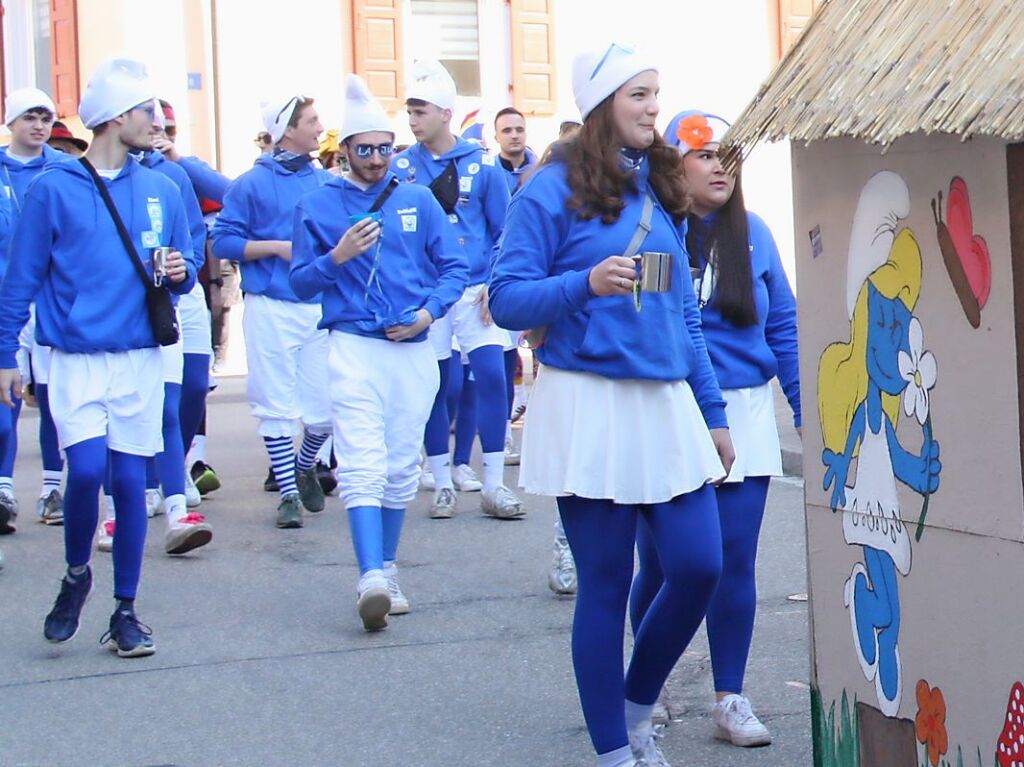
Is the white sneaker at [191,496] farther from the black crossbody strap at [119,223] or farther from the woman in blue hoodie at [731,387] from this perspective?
the woman in blue hoodie at [731,387]

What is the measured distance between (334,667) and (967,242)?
3.16 meters

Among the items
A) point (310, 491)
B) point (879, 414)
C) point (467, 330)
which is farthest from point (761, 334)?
point (310, 491)

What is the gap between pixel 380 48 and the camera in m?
20.5

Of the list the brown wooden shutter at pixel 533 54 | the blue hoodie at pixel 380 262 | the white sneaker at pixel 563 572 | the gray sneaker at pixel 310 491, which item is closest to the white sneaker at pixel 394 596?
the white sneaker at pixel 563 572

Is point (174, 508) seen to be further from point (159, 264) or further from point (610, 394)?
point (610, 394)

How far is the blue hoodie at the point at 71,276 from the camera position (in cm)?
612

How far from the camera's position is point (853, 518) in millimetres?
3986

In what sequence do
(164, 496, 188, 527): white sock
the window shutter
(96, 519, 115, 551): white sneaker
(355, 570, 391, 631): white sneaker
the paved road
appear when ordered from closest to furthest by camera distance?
1. the paved road
2. (355, 570, 391, 631): white sneaker
3. (164, 496, 188, 527): white sock
4. (96, 519, 115, 551): white sneaker
5. the window shutter

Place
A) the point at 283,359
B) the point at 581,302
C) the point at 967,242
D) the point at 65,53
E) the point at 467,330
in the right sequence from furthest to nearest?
the point at 65,53 < the point at 467,330 < the point at 283,359 < the point at 581,302 < the point at 967,242

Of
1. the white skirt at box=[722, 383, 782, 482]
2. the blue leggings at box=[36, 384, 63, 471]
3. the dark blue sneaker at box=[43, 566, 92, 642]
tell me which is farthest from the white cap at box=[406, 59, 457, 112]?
the white skirt at box=[722, 383, 782, 482]

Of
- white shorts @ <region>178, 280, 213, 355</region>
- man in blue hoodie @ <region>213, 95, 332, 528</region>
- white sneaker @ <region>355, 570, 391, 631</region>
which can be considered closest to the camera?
white sneaker @ <region>355, 570, 391, 631</region>

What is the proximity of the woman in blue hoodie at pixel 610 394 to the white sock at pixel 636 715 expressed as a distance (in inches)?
7.3

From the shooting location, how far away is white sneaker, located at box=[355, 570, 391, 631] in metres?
6.36

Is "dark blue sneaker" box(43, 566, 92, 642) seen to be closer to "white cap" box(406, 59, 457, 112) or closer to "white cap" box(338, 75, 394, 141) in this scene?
"white cap" box(338, 75, 394, 141)
